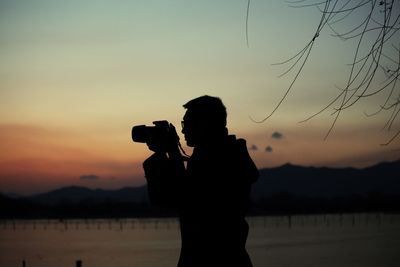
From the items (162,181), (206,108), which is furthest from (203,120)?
(162,181)

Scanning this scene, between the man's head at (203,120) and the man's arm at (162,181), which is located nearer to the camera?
the man's arm at (162,181)

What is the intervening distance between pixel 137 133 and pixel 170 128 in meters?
0.14

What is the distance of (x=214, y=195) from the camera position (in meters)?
2.62

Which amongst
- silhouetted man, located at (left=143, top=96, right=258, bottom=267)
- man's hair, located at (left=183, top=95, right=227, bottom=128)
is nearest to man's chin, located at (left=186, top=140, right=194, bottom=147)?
silhouetted man, located at (left=143, top=96, right=258, bottom=267)

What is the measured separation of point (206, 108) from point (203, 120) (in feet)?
0.17

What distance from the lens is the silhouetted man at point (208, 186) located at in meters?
2.55

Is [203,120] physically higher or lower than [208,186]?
higher

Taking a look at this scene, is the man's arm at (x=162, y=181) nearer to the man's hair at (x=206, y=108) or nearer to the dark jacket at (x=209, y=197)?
the dark jacket at (x=209, y=197)

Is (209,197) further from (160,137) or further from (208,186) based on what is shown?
(160,137)

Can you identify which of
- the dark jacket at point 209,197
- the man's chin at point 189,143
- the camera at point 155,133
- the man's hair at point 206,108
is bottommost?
the dark jacket at point 209,197

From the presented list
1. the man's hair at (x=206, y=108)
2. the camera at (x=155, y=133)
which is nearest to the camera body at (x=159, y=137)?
the camera at (x=155, y=133)

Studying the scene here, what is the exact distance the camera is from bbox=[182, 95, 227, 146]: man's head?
2641mm

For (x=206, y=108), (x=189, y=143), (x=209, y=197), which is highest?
(x=206, y=108)

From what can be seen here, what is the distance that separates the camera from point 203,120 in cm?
265
